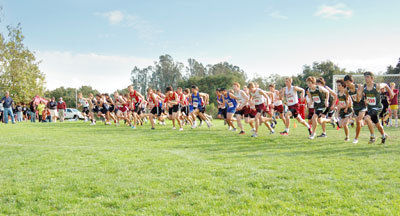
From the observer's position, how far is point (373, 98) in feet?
30.9

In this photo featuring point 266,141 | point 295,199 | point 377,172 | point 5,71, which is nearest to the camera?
point 295,199

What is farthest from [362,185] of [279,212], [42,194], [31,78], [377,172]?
[31,78]

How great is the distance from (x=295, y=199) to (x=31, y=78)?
3940cm

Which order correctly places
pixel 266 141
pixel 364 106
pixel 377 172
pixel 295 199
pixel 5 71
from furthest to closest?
1. pixel 5 71
2. pixel 266 141
3. pixel 364 106
4. pixel 377 172
5. pixel 295 199

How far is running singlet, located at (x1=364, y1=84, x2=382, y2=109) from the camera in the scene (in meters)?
9.41

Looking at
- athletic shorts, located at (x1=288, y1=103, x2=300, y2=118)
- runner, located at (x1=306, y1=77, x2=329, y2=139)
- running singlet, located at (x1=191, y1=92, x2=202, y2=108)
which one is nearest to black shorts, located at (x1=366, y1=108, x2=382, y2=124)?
runner, located at (x1=306, y1=77, x2=329, y2=139)

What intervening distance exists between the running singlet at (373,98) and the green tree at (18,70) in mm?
36621

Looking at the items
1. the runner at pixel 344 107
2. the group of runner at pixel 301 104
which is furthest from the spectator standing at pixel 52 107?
the runner at pixel 344 107

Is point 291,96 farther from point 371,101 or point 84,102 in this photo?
point 84,102

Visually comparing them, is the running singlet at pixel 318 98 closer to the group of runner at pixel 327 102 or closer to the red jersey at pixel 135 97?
the group of runner at pixel 327 102

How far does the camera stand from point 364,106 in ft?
31.9

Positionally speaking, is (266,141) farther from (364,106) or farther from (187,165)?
(187,165)

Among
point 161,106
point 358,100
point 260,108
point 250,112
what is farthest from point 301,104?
point 161,106

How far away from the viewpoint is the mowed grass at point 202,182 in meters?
4.27
